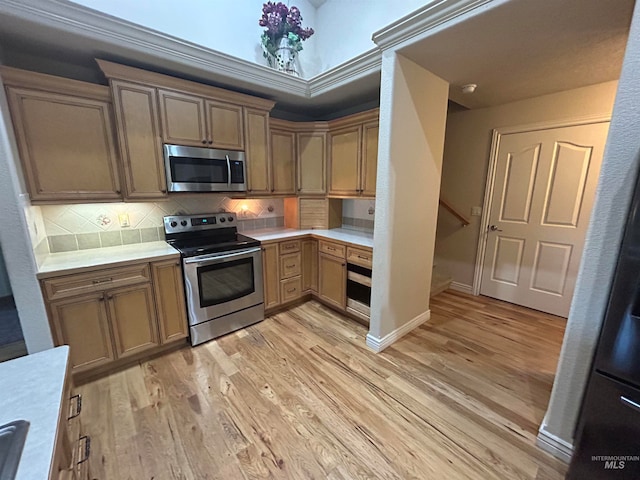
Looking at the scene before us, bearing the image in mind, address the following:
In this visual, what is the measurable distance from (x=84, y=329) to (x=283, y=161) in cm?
240

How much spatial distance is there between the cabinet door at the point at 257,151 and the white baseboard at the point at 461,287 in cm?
292

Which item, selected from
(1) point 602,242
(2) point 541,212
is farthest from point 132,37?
(2) point 541,212

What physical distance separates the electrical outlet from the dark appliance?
337 centimetres

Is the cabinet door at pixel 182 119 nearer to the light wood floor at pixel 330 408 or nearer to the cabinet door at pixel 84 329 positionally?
the cabinet door at pixel 84 329

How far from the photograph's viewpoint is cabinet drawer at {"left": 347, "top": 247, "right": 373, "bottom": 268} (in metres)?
2.58

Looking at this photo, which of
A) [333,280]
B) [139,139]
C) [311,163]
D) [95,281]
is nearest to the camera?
[95,281]

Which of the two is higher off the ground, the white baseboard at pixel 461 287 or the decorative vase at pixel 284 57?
the decorative vase at pixel 284 57

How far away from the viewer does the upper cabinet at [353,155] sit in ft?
8.97

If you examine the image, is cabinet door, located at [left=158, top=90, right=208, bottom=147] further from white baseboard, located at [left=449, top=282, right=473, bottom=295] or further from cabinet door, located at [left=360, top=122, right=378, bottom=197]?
white baseboard, located at [left=449, top=282, right=473, bottom=295]

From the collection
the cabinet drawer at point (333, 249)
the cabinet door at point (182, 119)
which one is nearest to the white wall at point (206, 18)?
the cabinet door at point (182, 119)

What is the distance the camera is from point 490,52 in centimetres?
188

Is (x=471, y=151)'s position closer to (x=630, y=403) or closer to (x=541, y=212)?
(x=541, y=212)

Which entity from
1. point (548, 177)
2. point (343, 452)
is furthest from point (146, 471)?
point (548, 177)

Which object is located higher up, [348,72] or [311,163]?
[348,72]
